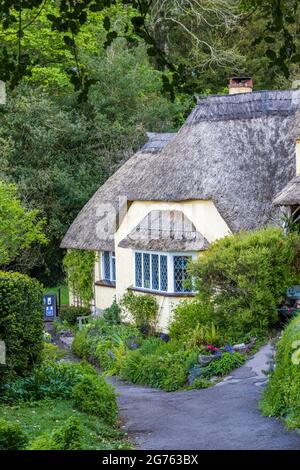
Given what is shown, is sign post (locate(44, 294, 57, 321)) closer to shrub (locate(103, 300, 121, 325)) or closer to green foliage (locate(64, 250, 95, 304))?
green foliage (locate(64, 250, 95, 304))

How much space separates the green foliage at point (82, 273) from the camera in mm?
30625

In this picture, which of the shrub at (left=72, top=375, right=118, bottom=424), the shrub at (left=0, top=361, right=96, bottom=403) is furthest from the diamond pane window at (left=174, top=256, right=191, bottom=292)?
the shrub at (left=72, top=375, right=118, bottom=424)

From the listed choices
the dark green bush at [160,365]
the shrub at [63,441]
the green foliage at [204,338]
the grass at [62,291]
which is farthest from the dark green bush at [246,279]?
the grass at [62,291]

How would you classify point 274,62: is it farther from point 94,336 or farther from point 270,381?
point 94,336

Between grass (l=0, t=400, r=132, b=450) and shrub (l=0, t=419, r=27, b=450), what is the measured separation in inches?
32.6

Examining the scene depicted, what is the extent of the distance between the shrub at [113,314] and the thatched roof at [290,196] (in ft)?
21.1

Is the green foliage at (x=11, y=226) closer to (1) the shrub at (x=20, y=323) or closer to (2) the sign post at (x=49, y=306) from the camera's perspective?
(2) the sign post at (x=49, y=306)

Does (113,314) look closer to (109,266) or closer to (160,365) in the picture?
(109,266)

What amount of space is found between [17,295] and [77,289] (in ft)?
46.1

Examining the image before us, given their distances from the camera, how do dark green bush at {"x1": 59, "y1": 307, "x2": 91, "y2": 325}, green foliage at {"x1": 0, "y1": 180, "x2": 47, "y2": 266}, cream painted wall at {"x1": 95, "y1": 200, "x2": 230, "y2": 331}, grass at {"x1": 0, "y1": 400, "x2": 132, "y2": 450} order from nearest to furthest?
1. grass at {"x1": 0, "y1": 400, "x2": 132, "y2": 450}
2. cream painted wall at {"x1": 95, "y1": 200, "x2": 230, "y2": 331}
3. green foliage at {"x1": 0, "y1": 180, "x2": 47, "y2": 266}
4. dark green bush at {"x1": 59, "y1": 307, "x2": 91, "y2": 325}

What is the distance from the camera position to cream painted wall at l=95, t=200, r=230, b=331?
25.1 m

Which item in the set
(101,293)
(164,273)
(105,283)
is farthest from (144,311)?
(101,293)

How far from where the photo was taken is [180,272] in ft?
82.5
